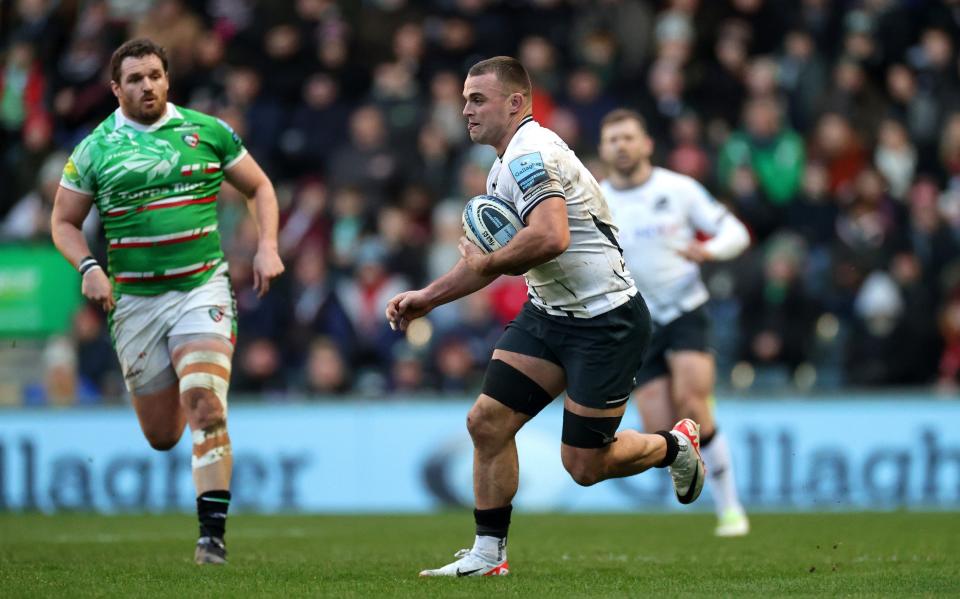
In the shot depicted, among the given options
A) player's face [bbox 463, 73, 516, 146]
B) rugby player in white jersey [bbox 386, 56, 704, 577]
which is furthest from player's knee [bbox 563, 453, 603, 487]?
player's face [bbox 463, 73, 516, 146]

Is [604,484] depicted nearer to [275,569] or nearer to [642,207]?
[642,207]

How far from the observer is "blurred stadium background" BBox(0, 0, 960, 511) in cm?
1622

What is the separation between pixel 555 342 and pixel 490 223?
2.64 feet

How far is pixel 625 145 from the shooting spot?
11.6 m

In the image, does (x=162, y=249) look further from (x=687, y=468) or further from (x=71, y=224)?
(x=687, y=468)

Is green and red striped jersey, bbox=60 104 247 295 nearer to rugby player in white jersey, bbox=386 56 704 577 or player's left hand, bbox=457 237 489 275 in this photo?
rugby player in white jersey, bbox=386 56 704 577

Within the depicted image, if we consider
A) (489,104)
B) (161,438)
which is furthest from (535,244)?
(161,438)

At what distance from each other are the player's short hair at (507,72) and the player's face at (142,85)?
2.19 m

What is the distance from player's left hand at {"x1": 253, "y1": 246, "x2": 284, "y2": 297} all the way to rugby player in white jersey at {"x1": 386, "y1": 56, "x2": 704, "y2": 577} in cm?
154

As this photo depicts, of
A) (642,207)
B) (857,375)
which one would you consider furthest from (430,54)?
(642,207)

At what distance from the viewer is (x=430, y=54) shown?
20297 mm

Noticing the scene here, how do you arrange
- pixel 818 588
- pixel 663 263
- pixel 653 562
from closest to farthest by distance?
pixel 818 588, pixel 653 562, pixel 663 263

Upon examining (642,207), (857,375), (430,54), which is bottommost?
(857,375)

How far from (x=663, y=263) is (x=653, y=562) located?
3020 mm
